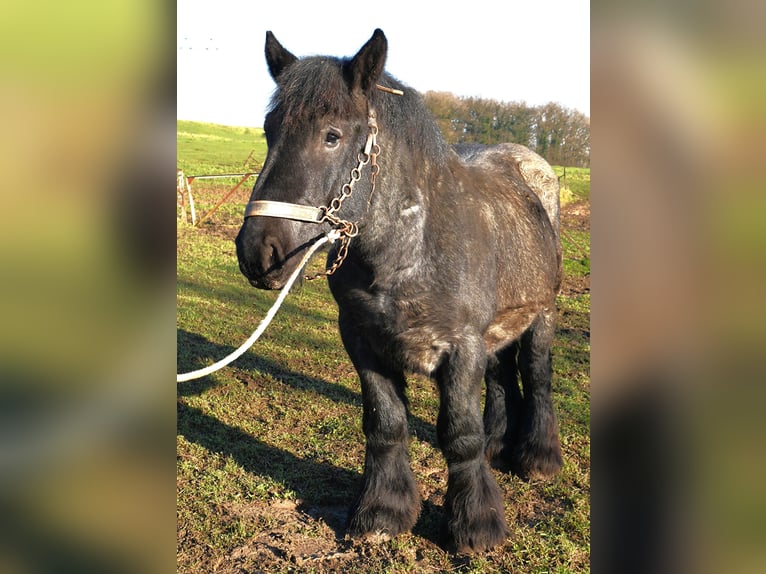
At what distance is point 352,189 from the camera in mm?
3189

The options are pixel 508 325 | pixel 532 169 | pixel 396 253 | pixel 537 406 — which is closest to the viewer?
pixel 396 253

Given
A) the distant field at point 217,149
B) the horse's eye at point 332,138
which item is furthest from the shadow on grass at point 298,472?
the distant field at point 217,149

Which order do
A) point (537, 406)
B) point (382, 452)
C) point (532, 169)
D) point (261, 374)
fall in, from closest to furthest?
point (382, 452), point (537, 406), point (532, 169), point (261, 374)

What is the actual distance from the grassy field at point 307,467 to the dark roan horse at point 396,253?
0.71 feet

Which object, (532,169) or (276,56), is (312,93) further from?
(532,169)

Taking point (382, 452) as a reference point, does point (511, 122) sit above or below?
above

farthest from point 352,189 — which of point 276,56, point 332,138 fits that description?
point 276,56

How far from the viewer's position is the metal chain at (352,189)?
311cm

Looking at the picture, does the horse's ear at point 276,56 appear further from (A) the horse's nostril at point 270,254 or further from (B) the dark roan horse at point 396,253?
(A) the horse's nostril at point 270,254

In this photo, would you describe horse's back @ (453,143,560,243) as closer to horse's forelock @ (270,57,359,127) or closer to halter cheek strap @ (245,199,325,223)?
horse's forelock @ (270,57,359,127)

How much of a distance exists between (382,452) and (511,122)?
15087 mm
